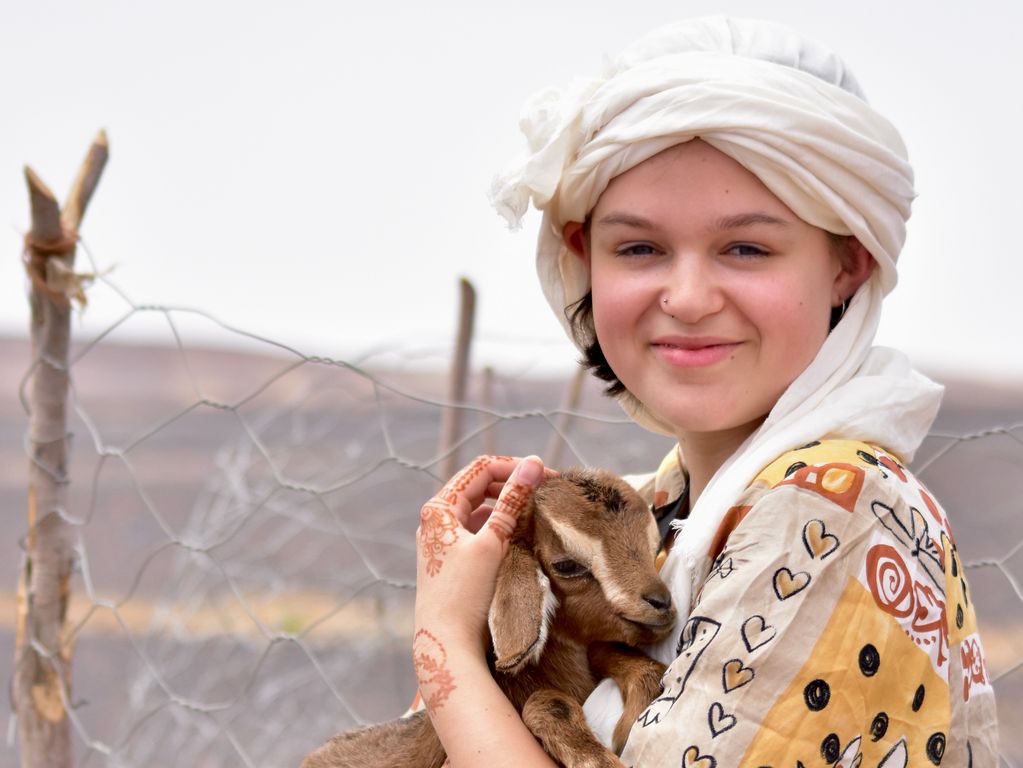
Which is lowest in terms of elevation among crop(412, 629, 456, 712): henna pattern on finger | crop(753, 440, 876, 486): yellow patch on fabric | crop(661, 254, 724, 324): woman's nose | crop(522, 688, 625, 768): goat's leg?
crop(412, 629, 456, 712): henna pattern on finger

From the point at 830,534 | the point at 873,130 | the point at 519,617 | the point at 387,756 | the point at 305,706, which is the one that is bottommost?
the point at 305,706

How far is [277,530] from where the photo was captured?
575 cm

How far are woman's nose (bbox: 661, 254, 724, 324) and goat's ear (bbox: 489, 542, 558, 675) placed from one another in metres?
0.33

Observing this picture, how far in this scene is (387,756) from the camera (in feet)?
4.72

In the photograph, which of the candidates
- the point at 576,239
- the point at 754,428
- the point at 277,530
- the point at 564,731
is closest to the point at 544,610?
the point at 564,731

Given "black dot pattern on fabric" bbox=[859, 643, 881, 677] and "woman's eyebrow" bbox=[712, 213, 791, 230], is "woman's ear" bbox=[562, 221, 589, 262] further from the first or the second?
"black dot pattern on fabric" bbox=[859, 643, 881, 677]

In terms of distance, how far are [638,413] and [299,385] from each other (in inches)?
234

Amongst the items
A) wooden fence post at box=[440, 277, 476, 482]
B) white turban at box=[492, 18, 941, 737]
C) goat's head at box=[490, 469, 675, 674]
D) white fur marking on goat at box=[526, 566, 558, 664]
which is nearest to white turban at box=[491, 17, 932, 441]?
white turban at box=[492, 18, 941, 737]

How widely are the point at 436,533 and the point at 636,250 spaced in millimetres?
413

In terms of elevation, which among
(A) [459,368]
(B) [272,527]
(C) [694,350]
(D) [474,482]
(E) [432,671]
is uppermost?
(C) [694,350]

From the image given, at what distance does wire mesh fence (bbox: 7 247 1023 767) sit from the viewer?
2.66 meters

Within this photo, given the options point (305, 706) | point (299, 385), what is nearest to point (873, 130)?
point (305, 706)

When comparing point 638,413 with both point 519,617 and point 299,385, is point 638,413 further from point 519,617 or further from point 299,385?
point 299,385

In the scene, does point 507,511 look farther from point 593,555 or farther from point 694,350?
point 694,350
